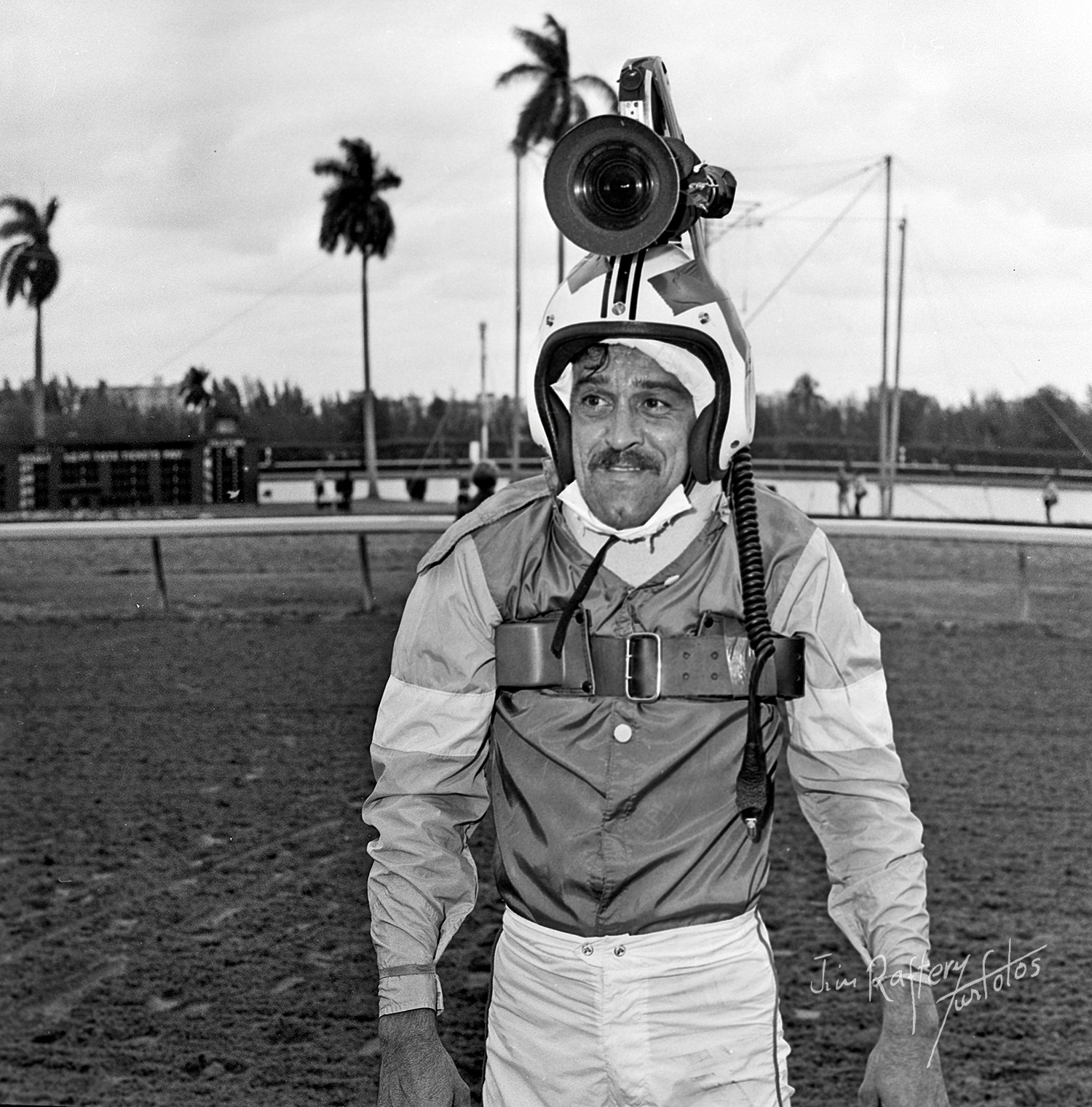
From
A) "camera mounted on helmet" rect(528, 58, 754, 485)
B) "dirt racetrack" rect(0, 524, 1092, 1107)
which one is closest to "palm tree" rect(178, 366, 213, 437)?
"dirt racetrack" rect(0, 524, 1092, 1107)

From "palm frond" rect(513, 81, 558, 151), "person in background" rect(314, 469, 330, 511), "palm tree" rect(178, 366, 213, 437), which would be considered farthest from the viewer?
"palm frond" rect(513, 81, 558, 151)

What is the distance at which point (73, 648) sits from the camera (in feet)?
34.4

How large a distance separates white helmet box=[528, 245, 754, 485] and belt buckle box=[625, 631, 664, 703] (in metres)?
0.31

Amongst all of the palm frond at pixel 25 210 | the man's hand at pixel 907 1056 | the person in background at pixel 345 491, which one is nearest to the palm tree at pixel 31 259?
the palm frond at pixel 25 210

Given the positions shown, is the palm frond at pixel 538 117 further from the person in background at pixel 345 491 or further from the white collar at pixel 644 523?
the white collar at pixel 644 523

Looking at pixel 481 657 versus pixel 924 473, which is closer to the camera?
pixel 481 657

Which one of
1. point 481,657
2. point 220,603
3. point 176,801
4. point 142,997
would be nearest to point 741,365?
point 481,657

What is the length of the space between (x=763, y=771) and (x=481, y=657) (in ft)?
1.52

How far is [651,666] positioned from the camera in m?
2.15

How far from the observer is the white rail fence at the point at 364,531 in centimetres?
1122

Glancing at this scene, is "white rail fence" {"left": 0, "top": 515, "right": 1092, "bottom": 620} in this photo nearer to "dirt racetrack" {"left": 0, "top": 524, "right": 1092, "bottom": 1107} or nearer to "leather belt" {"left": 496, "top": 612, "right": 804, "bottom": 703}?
"dirt racetrack" {"left": 0, "top": 524, "right": 1092, "bottom": 1107}

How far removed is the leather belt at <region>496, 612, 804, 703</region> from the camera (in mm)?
2143

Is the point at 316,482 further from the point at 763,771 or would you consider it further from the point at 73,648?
the point at 763,771

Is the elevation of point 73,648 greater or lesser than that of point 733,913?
lesser
